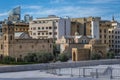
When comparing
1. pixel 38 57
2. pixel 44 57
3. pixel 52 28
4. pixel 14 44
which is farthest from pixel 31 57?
pixel 52 28

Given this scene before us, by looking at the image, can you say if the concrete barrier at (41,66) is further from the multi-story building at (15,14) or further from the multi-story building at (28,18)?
the multi-story building at (15,14)

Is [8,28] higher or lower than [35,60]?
higher

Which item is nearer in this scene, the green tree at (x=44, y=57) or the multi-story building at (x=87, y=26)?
the green tree at (x=44, y=57)

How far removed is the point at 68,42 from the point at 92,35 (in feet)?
30.5

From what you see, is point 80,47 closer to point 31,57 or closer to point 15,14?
point 31,57

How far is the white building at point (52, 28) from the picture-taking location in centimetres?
5544

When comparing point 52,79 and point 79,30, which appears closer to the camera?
point 52,79

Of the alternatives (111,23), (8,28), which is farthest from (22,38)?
(111,23)

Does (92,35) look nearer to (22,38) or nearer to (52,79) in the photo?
(22,38)

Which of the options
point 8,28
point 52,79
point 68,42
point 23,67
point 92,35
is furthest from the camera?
point 92,35

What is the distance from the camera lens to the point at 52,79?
51.7 ft

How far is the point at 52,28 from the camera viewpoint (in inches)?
2178

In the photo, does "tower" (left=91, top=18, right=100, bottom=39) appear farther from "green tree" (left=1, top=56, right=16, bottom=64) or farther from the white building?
"green tree" (left=1, top=56, right=16, bottom=64)

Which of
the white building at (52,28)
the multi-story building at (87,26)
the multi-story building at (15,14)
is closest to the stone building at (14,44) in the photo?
the white building at (52,28)
